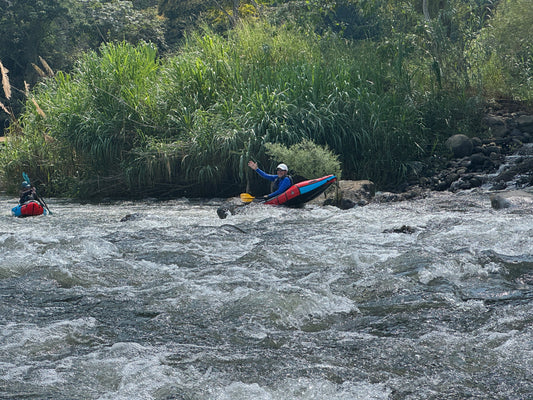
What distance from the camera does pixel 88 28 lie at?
24.6m

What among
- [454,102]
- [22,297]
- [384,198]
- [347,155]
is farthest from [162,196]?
[22,297]

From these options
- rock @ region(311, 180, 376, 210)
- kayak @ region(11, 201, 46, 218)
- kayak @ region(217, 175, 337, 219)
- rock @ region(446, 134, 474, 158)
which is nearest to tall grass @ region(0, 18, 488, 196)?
rock @ region(446, 134, 474, 158)

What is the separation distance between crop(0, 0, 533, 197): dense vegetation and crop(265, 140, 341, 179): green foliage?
0.39 feet

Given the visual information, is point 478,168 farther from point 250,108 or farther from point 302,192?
point 250,108

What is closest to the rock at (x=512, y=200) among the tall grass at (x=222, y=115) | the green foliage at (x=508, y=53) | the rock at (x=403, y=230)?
the rock at (x=403, y=230)

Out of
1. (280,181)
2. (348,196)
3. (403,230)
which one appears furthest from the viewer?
(280,181)

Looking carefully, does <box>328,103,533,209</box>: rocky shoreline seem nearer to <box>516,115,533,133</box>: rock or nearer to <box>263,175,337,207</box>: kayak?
<box>516,115,533,133</box>: rock

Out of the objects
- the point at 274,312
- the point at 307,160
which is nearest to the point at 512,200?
the point at 307,160

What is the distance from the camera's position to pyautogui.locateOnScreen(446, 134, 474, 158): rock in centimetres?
1251

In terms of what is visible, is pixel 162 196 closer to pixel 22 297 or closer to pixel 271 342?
pixel 22 297

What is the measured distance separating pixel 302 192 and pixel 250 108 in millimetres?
3144

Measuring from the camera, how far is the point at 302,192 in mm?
9539

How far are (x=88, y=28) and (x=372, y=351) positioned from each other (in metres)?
23.7

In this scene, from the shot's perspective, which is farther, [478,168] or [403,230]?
[478,168]
